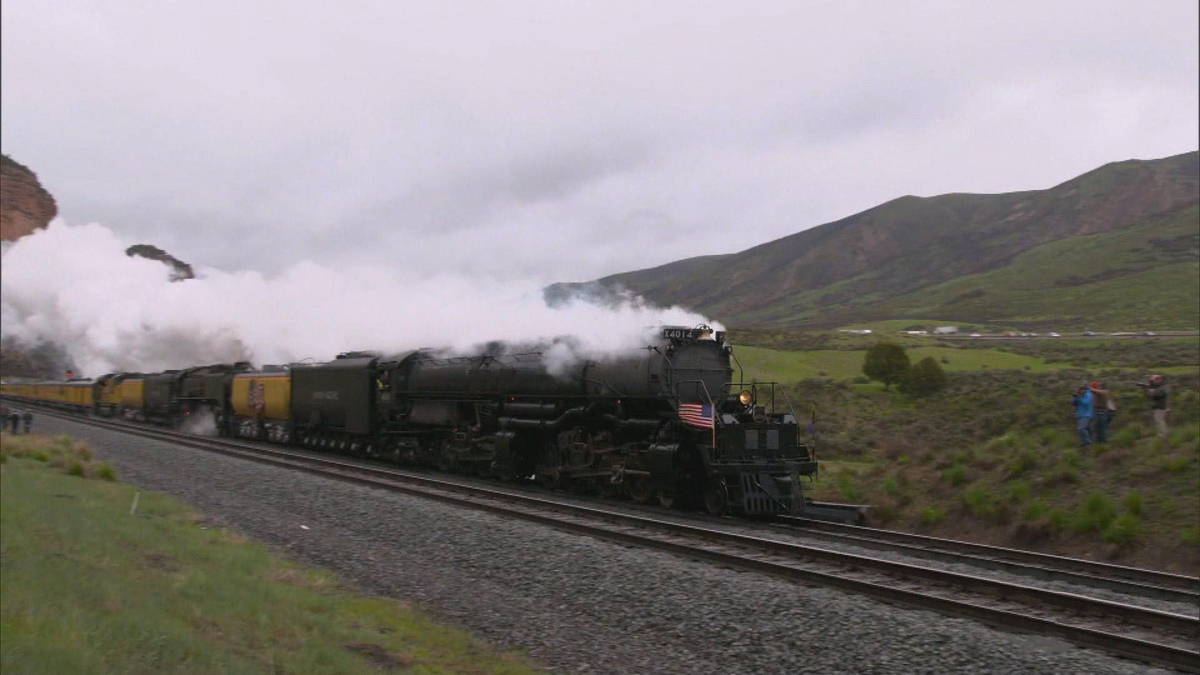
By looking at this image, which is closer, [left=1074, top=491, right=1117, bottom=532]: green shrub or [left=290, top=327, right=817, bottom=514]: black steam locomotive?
[left=1074, top=491, right=1117, bottom=532]: green shrub

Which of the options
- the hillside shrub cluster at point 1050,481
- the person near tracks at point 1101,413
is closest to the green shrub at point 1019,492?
the hillside shrub cluster at point 1050,481

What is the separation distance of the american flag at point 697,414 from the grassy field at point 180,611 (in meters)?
6.52

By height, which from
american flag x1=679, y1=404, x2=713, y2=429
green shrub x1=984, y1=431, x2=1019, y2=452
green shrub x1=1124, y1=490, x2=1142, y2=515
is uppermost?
american flag x1=679, y1=404, x2=713, y2=429

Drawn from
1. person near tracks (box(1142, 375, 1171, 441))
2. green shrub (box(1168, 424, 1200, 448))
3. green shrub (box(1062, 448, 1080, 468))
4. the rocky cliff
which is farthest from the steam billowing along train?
the rocky cliff

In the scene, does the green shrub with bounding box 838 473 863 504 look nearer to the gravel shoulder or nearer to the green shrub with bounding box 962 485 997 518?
the green shrub with bounding box 962 485 997 518

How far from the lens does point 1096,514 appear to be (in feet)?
44.3

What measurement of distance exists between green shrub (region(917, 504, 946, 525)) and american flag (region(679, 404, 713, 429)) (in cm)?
457

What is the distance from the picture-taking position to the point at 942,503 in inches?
633

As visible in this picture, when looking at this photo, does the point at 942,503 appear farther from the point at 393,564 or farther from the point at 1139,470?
the point at 393,564

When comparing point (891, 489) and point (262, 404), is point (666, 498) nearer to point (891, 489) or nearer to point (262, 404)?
point (891, 489)

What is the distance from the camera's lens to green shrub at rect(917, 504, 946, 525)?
51.0 feet

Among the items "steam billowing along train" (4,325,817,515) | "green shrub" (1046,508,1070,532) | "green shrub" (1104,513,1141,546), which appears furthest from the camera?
"steam billowing along train" (4,325,817,515)

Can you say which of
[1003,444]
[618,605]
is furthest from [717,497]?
[1003,444]

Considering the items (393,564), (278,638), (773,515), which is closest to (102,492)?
(393,564)
